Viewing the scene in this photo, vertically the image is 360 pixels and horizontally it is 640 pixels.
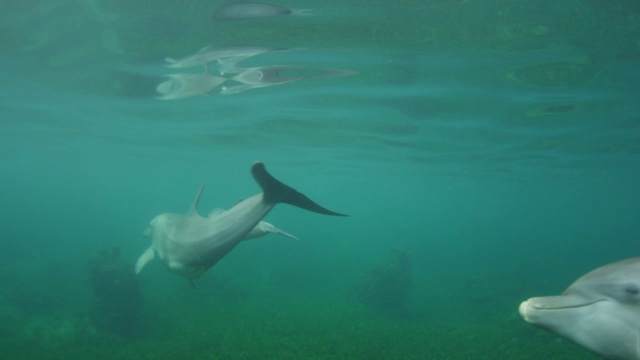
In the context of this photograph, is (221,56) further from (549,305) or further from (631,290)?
(631,290)

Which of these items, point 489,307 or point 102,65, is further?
point 489,307

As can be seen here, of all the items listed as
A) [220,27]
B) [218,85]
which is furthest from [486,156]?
[220,27]

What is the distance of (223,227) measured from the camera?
582 centimetres

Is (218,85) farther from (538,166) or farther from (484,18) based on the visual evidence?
(538,166)

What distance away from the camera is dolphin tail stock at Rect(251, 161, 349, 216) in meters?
5.21

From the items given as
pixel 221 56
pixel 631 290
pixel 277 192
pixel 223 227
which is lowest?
pixel 631 290

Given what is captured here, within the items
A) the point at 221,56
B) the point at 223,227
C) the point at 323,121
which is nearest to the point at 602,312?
the point at 223,227

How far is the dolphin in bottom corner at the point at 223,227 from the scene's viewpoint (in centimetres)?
544

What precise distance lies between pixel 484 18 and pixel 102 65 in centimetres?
1382

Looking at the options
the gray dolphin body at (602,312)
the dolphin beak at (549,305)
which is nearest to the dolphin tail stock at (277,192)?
the dolphin beak at (549,305)

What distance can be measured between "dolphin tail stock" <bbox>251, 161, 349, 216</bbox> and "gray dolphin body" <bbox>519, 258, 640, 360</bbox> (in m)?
2.76

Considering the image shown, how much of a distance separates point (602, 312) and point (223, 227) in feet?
15.3

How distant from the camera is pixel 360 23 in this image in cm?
1038

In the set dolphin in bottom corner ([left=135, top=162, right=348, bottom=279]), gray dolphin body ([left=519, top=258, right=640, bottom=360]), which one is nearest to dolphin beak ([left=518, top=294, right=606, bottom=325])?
gray dolphin body ([left=519, top=258, right=640, bottom=360])
